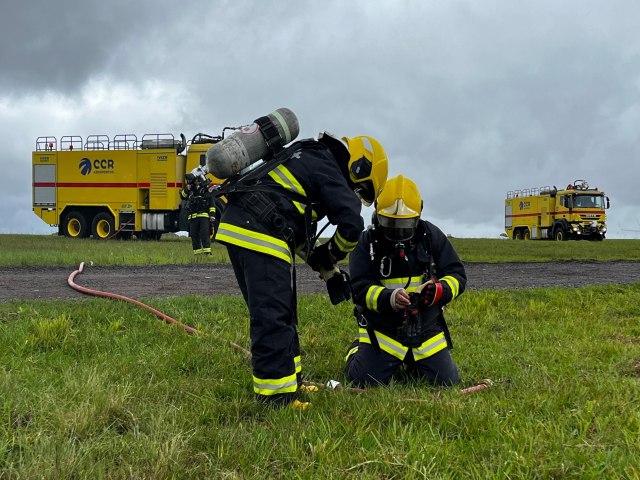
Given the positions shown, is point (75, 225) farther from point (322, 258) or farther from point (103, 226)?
point (322, 258)

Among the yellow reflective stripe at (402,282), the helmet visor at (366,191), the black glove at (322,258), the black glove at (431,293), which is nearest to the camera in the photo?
the black glove at (322,258)

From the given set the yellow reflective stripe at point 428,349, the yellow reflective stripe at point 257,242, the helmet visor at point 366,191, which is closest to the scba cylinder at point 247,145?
the yellow reflective stripe at point 257,242

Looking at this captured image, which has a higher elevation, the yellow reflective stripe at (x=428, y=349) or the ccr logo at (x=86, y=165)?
the ccr logo at (x=86, y=165)

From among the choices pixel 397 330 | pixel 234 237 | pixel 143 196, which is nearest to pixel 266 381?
pixel 234 237

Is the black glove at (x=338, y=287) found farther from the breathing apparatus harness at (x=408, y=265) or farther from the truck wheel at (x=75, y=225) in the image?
the truck wheel at (x=75, y=225)

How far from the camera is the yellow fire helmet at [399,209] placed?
12.2 ft

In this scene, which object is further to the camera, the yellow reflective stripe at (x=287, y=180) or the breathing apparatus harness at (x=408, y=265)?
the breathing apparatus harness at (x=408, y=265)

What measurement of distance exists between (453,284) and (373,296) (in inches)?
21.0

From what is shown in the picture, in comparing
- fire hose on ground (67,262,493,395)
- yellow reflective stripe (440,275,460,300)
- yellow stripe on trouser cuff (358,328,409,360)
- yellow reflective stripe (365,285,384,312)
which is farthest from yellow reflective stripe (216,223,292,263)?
yellow reflective stripe (440,275,460,300)

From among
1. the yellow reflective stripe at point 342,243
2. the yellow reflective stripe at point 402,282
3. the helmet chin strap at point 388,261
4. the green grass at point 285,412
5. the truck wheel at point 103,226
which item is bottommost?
the green grass at point 285,412

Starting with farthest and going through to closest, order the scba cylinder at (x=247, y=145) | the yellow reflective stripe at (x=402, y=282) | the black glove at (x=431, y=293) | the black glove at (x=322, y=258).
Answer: the yellow reflective stripe at (x=402, y=282), the black glove at (x=431, y=293), the black glove at (x=322, y=258), the scba cylinder at (x=247, y=145)

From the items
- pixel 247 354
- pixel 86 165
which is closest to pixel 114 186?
pixel 86 165

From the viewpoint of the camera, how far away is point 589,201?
32844 millimetres

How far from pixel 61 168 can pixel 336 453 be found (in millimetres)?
24067
